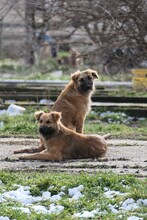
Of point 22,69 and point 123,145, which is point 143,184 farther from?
point 22,69

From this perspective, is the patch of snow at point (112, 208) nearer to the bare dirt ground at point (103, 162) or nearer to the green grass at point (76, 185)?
the green grass at point (76, 185)

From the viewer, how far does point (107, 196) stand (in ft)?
37.3

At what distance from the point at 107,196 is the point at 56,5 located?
532 inches

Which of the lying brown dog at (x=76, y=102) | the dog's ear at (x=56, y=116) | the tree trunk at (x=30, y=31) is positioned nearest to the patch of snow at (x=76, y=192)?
the dog's ear at (x=56, y=116)

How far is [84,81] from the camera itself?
57.3 feet

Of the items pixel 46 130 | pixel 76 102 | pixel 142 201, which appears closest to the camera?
pixel 142 201

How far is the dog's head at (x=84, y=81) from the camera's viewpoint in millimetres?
17344

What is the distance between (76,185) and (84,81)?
5.90 metres

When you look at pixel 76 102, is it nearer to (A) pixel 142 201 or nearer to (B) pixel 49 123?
(B) pixel 49 123

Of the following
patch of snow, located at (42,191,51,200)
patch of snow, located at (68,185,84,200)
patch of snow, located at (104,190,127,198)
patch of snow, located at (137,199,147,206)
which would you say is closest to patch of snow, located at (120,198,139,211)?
patch of snow, located at (137,199,147,206)

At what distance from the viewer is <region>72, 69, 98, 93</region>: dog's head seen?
683 inches

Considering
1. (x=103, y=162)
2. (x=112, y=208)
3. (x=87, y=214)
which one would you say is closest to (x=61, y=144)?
(x=103, y=162)

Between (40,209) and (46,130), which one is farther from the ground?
(46,130)

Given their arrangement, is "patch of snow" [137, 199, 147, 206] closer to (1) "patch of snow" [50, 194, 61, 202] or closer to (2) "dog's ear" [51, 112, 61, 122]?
(1) "patch of snow" [50, 194, 61, 202]
